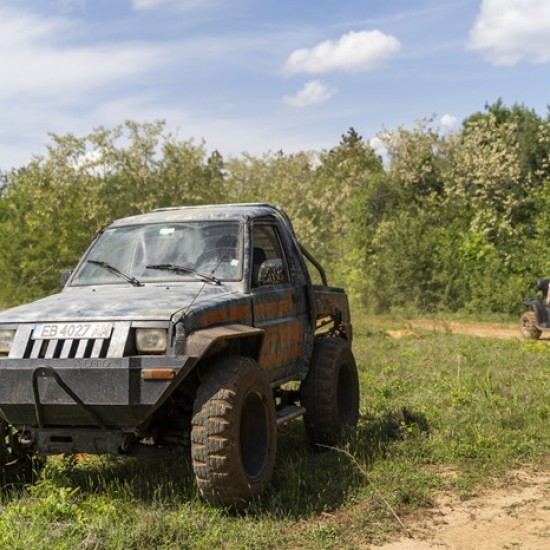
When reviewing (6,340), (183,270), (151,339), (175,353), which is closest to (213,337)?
(175,353)

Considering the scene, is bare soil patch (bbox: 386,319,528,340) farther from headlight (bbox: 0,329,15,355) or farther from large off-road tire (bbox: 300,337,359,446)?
headlight (bbox: 0,329,15,355)

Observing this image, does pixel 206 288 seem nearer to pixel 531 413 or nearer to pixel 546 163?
pixel 531 413

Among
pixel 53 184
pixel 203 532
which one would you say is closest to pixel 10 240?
pixel 53 184

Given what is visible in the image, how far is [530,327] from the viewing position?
60.0ft

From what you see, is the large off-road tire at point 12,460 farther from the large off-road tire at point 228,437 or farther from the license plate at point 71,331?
the large off-road tire at point 228,437

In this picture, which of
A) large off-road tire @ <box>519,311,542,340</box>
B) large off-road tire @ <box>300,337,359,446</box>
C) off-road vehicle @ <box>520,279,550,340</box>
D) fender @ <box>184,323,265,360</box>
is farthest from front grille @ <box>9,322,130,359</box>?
large off-road tire @ <box>519,311,542,340</box>

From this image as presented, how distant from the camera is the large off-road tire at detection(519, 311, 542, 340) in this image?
1822cm

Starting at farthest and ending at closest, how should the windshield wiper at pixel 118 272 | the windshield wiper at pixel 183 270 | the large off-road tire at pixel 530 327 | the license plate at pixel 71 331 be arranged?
the large off-road tire at pixel 530 327 → the windshield wiper at pixel 118 272 → the windshield wiper at pixel 183 270 → the license plate at pixel 71 331

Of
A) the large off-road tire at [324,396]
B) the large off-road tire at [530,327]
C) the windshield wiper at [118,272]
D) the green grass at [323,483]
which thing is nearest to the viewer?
the green grass at [323,483]

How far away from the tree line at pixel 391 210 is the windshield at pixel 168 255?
20521mm

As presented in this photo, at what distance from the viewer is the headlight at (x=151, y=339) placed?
5055mm

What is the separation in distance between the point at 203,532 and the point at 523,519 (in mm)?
2110

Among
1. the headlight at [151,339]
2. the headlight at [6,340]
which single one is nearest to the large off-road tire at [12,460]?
the headlight at [6,340]

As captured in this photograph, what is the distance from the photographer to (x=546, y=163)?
94.4ft
